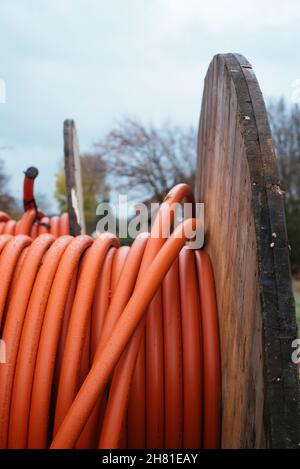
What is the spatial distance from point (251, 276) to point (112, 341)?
0.49 metres

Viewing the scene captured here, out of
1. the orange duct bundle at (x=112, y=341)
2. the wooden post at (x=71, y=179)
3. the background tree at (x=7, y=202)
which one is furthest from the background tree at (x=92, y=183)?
the orange duct bundle at (x=112, y=341)

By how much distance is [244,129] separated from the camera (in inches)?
60.4

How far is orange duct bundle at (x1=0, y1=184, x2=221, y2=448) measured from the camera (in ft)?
5.64

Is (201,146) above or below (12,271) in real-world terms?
above

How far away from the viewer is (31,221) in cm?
→ 427

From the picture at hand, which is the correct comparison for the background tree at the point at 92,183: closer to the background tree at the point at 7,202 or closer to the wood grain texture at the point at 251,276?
the background tree at the point at 7,202

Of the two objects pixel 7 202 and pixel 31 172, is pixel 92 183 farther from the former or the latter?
pixel 31 172

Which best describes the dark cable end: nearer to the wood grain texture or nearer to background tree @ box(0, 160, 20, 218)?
the wood grain texture

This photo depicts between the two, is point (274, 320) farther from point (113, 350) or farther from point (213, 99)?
point (213, 99)

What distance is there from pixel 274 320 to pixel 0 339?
3.58 ft

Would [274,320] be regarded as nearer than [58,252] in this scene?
Yes

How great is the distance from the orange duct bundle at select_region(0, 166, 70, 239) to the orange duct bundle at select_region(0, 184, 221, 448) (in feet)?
6.09

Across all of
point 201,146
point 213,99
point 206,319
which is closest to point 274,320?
point 206,319

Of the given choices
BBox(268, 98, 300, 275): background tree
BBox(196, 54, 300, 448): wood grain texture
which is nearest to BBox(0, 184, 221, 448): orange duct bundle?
BBox(196, 54, 300, 448): wood grain texture
